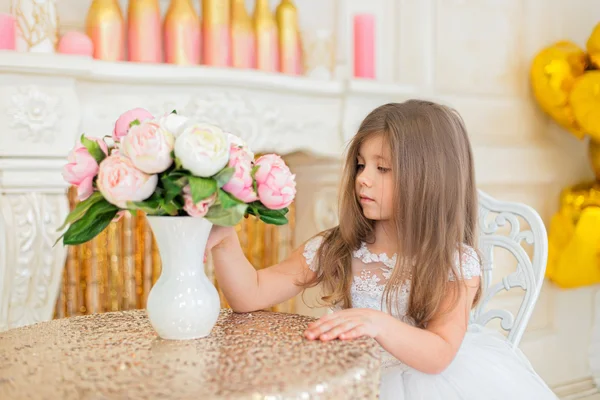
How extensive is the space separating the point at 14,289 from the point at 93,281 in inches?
16.6

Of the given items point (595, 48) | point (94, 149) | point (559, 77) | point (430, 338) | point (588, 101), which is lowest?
point (430, 338)

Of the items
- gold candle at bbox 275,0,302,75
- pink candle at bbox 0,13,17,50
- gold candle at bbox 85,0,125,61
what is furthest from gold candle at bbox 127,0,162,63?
gold candle at bbox 275,0,302,75

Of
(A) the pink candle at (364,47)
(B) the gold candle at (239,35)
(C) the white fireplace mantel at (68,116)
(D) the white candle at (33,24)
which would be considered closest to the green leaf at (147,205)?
(C) the white fireplace mantel at (68,116)

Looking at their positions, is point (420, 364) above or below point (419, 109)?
below

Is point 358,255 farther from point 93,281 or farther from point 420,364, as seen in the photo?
point 93,281

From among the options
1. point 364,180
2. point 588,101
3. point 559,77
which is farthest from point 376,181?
point 559,77

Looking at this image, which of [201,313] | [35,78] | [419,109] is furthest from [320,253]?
[35,78]

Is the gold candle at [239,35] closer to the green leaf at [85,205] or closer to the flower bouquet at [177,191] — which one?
the flower bouquet at [177,191]

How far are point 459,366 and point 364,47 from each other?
1.33 m

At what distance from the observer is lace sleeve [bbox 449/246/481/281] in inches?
59.5

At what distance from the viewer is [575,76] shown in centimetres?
270

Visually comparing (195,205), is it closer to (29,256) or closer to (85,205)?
(85,205)

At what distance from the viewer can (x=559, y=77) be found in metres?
2.75

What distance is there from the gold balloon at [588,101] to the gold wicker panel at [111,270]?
1650 millimetres
